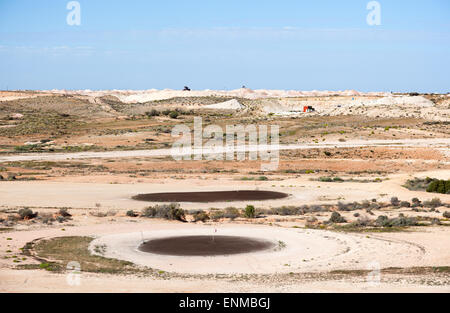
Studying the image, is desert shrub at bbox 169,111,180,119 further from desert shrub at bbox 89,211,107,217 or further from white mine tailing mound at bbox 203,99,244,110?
desert shrub at bbox 89,211,107,217

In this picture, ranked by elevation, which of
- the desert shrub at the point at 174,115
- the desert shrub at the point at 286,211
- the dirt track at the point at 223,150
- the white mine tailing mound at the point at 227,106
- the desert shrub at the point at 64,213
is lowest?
the desert shrub at the point at 286,211

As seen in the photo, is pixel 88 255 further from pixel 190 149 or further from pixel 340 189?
pixel 190 149

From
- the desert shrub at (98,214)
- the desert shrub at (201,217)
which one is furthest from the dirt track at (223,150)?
the desert shrub at (201,217)

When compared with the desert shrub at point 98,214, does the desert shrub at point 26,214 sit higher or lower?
higher

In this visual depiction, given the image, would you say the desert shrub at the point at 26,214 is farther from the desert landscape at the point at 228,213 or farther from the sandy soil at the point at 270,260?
the sandy soil at the point at 270,260

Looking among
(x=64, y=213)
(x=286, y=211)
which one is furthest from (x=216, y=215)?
(x=64, y=213)

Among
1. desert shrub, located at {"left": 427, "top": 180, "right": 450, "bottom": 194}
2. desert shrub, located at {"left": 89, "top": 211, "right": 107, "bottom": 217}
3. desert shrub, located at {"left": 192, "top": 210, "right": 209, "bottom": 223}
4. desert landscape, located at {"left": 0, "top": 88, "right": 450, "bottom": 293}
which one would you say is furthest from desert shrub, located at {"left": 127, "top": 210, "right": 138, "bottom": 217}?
desert shrub, located at {"left": 427, "top": 180, "right": 450, "bottom": 194}

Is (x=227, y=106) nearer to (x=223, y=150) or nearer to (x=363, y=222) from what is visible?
(x=223, y=150)

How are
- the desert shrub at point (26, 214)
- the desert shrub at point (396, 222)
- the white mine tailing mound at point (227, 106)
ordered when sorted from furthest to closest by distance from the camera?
the white mine tailing mound at point (227, 106)
the desert shrub at point (26, 214)
the desert shrub at point (396, 222)

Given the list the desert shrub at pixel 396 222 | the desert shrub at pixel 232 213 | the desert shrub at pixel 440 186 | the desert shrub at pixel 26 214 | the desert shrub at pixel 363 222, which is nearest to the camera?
the desert shrub at pixel 396 222
